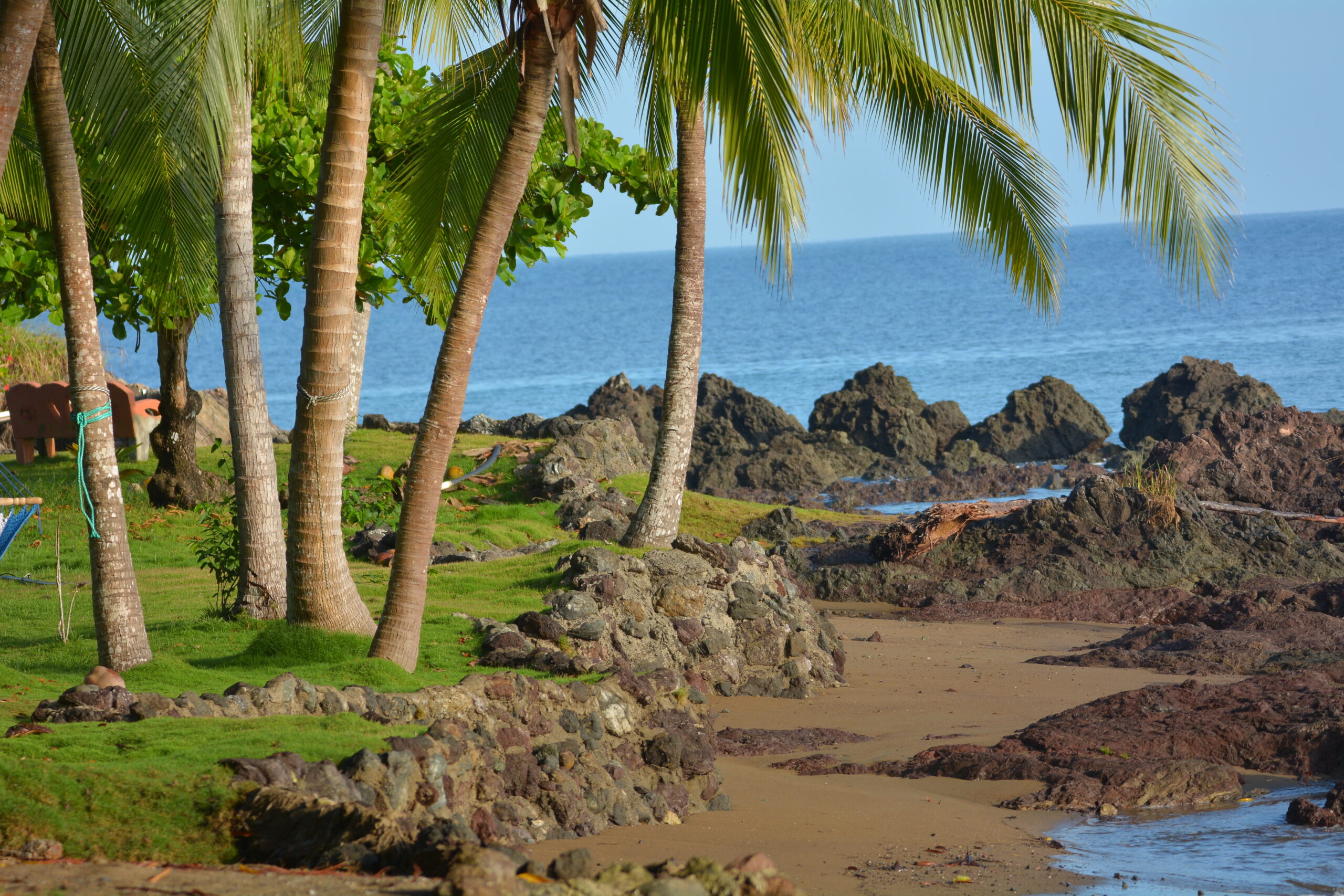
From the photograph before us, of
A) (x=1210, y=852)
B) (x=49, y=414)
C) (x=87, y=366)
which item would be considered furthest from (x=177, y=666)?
(x=49, y=414)

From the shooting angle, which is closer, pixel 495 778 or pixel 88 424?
pixel 495 778

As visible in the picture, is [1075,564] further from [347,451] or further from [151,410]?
[151,410]

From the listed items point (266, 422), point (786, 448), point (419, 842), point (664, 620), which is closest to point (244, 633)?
point (266, 422)

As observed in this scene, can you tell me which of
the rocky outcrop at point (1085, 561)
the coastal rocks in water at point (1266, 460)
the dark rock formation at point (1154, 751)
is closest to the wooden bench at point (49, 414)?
the rocky outcrop at point (1085, 561)

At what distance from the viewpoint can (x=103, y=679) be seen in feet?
23.0

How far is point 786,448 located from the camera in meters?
27.4

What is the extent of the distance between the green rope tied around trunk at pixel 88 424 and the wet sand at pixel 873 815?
3.73 metres

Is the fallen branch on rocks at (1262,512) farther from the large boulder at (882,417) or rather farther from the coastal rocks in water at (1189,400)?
the large boulder at (882,417)

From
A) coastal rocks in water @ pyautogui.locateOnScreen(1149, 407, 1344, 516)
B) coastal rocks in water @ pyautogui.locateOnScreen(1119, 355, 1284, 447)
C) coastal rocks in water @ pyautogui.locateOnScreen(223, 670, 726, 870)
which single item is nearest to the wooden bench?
coastal rocks in water @ pyautogui.locateOnScreen(223, 670, 726, 870)

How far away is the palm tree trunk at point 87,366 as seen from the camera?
7.40 m

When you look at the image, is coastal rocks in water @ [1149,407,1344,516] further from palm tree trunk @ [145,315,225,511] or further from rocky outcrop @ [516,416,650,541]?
palm tree trunk @ [145,315,225,511]

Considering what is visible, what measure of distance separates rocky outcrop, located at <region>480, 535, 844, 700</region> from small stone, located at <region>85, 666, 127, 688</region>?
8.58ft

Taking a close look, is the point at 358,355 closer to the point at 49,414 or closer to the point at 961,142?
the point at 49,414

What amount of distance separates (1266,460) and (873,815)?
53.3 ft
